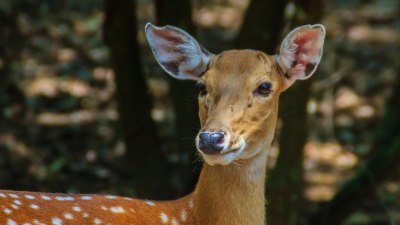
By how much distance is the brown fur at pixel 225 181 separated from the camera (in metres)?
5.36

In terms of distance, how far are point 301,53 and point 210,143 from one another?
45.9 inches

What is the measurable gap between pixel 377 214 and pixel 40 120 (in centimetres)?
425

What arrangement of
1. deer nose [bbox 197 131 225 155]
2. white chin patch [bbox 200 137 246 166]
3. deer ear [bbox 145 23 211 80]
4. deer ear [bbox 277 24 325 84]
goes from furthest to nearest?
deer ear [bbox 145 23 211 80], deer ear [bbox 277 24 325 84], white chin patch [bbox 200 137 246 166], deer nose [bbox 197 131 225 155]

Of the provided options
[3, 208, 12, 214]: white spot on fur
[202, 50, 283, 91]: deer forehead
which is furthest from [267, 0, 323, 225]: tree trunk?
[3, 208, 12, 214]: white spot on fur

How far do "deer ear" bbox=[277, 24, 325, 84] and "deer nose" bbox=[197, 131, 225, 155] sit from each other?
1005 millimetres

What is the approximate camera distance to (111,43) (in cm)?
855

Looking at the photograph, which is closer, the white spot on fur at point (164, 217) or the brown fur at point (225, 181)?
the brown fur at point (225, 181)

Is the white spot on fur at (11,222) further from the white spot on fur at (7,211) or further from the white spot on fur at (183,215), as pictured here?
the white spot on fur at (183,215)

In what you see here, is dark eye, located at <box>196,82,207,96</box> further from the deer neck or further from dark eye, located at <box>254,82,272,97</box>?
the deer neck

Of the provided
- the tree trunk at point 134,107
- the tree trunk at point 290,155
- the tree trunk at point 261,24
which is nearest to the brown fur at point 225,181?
the tree trunk at point 290,155

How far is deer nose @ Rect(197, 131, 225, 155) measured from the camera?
4.89 metres

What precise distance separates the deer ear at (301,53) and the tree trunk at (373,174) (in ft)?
9.12

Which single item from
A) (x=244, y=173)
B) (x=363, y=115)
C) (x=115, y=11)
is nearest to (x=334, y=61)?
(x=363, y=115)

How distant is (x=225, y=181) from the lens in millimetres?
5578
